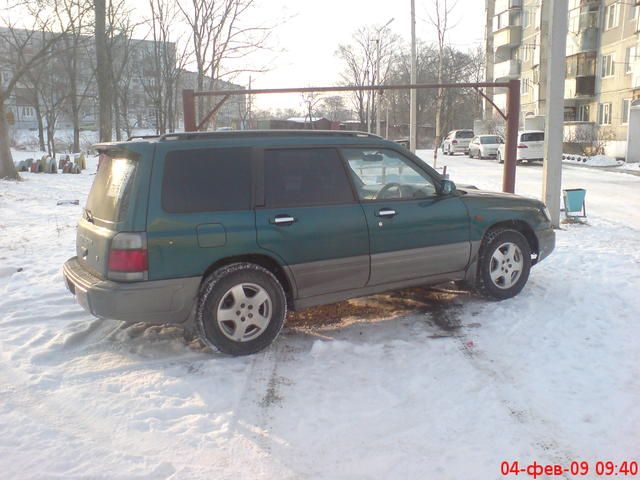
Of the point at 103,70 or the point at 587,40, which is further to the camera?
the point at 587,40

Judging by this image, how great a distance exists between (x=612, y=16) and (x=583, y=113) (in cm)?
645

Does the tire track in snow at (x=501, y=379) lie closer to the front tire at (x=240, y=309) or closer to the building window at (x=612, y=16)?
the front tire at (x=240, y=309)

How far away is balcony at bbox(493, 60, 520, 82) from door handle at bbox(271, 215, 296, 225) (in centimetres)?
4769

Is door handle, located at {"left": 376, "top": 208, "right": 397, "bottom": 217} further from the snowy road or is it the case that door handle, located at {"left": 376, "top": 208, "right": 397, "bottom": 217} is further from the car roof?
the snowy road

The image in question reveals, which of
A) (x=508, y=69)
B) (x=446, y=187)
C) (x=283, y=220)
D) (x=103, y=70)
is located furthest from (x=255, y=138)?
(x=508, y=69)

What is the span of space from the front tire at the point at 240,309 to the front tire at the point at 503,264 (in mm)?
2265

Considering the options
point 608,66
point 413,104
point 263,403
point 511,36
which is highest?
point 511,36

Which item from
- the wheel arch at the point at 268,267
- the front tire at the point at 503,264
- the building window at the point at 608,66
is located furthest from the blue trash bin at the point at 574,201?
the building window at the point at 608,66

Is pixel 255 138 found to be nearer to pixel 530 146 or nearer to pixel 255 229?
pixel 255 229

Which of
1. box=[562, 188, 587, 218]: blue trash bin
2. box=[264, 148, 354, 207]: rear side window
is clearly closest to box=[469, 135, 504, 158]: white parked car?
box=[562, 188, 587, 218]: blue trash bin

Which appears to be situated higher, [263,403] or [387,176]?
[387,176]

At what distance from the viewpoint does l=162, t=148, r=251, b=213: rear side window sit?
4.37m

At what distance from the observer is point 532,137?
29.5 metres

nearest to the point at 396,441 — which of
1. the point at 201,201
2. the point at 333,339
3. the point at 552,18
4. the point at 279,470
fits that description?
the point at 279,470
